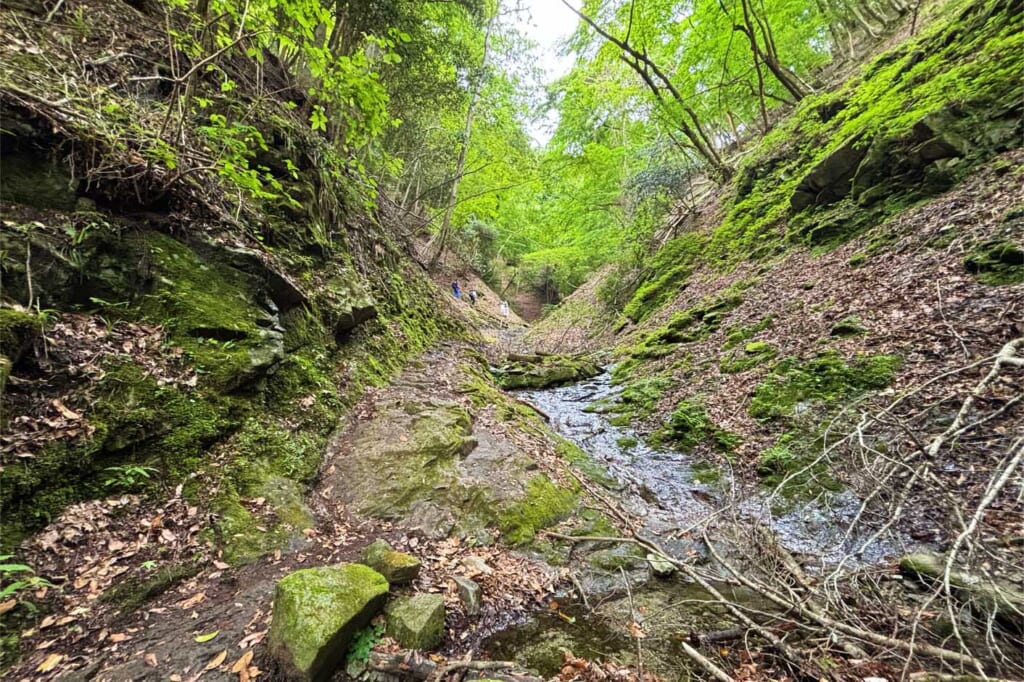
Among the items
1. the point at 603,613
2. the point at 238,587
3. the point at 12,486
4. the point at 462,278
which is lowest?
the point at 603,613

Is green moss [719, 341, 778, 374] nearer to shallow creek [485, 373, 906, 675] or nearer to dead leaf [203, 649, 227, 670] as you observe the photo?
shallow creek [485, 373, 906, 675]

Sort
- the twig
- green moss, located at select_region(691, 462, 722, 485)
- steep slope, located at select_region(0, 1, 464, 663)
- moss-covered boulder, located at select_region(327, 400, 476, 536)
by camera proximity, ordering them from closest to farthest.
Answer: the twig
steep slope, located at select_region(0, 1, 464, 663)
moss-covered boulder, located at select_region(327, 400, 476, 536)
green moss, located at select_region(691, 462, 722, 485)

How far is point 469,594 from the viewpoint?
362 cm

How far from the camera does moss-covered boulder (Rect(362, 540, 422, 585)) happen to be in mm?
3531

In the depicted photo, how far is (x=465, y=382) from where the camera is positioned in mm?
8711

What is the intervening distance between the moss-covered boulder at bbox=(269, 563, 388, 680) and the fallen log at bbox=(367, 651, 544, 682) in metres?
0.29

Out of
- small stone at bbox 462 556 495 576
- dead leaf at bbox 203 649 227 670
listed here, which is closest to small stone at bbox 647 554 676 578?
small stone at bbox 462 556 495 576

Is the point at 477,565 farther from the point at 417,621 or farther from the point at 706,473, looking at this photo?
the point at 706,473

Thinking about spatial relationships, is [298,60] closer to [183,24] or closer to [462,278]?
[183,24]

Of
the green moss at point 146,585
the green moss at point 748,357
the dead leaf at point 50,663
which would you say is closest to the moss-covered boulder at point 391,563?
the green moss at point 146,585

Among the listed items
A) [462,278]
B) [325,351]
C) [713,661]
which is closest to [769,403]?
[713,661]

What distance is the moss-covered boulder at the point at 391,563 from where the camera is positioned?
353 cm

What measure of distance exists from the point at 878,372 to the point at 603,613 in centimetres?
512

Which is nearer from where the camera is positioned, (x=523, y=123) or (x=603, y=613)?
(x=603, y=613)
